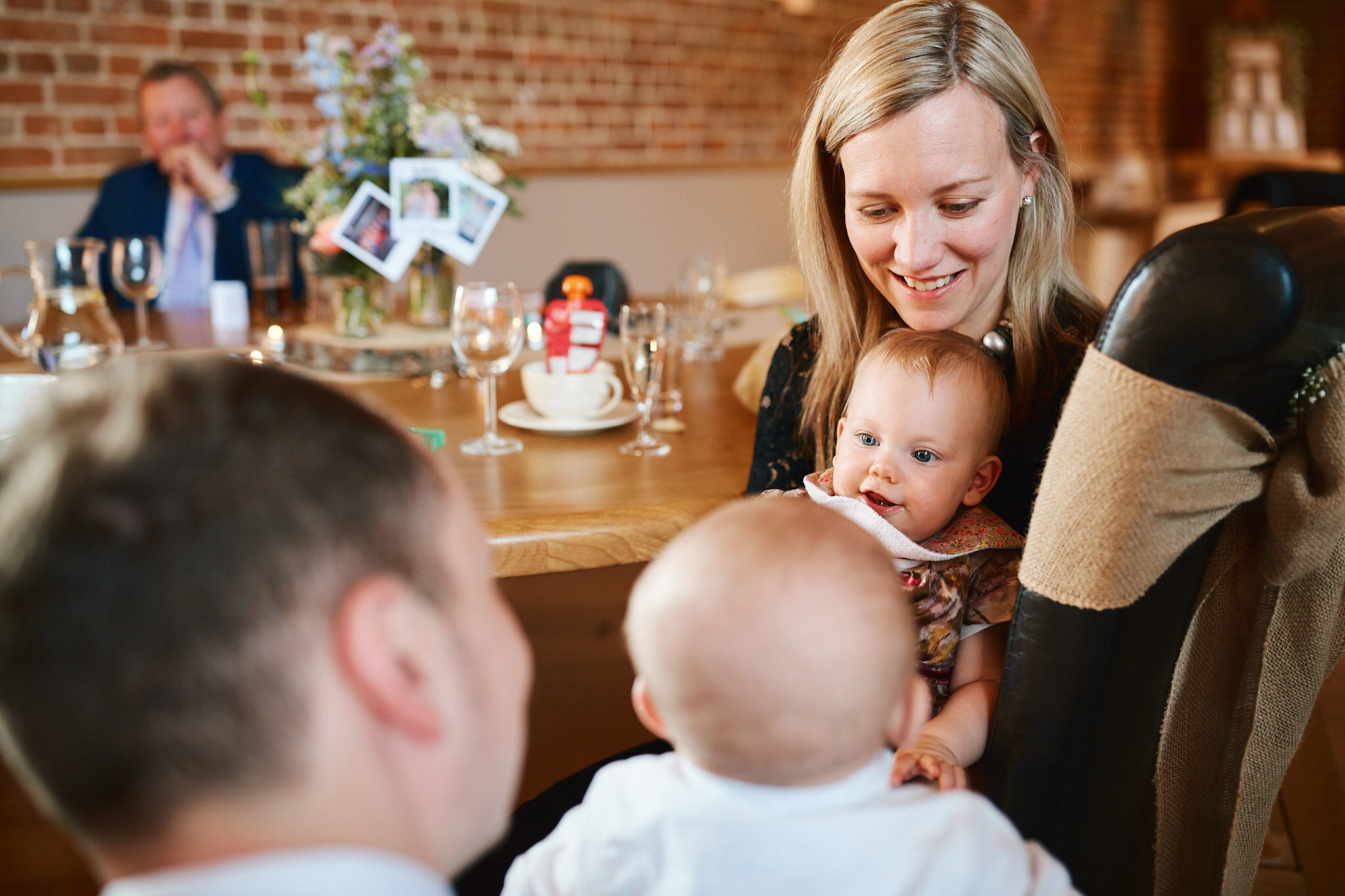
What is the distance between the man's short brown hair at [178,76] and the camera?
3.46 m

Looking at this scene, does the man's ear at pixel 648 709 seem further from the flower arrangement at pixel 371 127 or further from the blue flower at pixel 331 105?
the blue flower at pixel 331 105

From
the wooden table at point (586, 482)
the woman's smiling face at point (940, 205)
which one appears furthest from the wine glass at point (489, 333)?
the woman's smiling face at point (940, 205)

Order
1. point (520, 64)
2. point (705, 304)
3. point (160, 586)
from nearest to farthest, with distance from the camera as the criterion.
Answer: point (160, 586) < point (705, 304) < point (520, 64)

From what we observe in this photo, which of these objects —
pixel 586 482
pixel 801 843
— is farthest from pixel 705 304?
pixel 801 843

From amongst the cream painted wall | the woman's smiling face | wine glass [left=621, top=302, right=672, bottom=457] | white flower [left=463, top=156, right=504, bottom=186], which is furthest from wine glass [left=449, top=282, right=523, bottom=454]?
the cream painted wall

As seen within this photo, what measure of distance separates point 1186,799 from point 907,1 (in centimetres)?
106

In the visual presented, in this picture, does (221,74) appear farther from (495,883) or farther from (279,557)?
(279,557)

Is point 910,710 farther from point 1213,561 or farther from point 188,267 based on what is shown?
point 188,267

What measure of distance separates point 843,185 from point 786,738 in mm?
1001

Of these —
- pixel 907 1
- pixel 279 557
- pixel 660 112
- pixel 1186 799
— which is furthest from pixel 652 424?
pixel 660 112

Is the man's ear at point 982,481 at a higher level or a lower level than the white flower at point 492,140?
lower

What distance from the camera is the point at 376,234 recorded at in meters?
2.30

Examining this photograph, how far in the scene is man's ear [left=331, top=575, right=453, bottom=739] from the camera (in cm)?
51

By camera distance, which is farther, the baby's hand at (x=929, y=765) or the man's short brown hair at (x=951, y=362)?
the man's short brown hair at (x=951, y=362)
